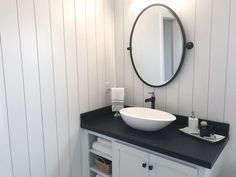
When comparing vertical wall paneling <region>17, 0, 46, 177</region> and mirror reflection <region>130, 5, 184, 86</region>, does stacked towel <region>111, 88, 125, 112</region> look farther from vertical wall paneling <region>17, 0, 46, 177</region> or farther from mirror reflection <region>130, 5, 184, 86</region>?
vertical wall paneling <region>17, 0, 46, 177</region>

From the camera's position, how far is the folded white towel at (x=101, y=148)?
1726 mm

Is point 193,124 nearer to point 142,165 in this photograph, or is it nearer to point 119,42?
point 142,165

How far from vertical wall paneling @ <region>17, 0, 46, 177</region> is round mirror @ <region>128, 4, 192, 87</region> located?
873 mm

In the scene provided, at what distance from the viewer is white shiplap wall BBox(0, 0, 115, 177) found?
53.3 inches

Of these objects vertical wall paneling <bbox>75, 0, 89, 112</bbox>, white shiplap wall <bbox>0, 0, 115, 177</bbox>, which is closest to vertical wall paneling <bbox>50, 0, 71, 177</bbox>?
white shiplap wall <bbox>0, 0, 115, 177</bbox>

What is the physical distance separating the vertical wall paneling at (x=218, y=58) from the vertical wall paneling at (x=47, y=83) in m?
1.18

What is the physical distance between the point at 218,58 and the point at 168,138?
26.2 inches

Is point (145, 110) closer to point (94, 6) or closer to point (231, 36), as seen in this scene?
point (231, 36)

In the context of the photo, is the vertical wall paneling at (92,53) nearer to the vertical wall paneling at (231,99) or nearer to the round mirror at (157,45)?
the round mirror at (157,45)

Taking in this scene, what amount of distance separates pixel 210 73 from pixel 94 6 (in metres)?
1.12

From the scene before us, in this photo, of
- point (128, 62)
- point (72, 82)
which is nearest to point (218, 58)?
point (128, 62)

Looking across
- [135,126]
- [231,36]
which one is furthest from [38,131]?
[231,36]

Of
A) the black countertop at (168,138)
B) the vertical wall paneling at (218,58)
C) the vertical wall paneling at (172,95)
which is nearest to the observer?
the black countertop at (168,138)

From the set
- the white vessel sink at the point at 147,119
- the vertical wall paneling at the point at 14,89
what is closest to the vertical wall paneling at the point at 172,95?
the white vessel sink at the point at 147,119
